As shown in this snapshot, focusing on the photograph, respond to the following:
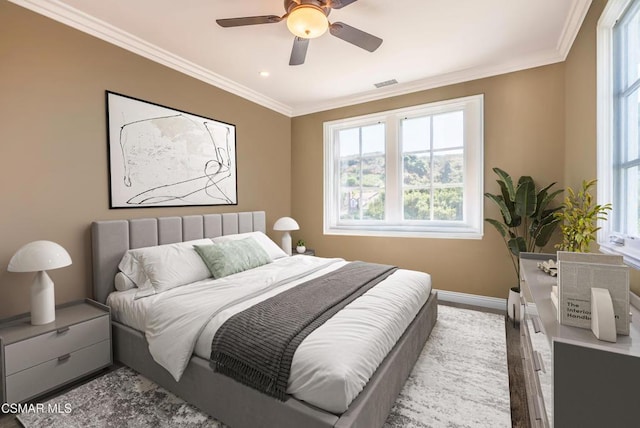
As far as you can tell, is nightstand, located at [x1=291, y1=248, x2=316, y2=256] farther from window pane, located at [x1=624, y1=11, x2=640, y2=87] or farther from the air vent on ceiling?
window pane, located at [x1=624, y1=11, x2=640, y2=87]

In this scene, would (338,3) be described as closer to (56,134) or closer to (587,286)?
(587,286)

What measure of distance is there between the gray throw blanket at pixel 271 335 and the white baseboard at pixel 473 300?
2.09m

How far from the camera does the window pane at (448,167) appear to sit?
3.64 meters

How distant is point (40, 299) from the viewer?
1987mm

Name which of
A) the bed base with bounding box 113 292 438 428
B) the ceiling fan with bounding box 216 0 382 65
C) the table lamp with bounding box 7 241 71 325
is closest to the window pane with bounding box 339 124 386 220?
the ceiling fan with bounding box 216 0 382 65

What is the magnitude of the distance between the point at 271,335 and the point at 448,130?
3.36 metres

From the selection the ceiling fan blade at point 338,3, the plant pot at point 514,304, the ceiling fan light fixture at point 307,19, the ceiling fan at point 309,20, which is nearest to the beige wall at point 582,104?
the plant pot at point 514,304

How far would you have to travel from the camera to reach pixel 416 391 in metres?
1.96

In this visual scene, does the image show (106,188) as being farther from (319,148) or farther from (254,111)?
(319,148)

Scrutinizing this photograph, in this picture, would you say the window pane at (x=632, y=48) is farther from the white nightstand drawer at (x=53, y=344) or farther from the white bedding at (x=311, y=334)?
the white nightstand drawer at (x=53, y=344)

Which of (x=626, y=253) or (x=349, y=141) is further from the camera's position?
(x=349, y=141)

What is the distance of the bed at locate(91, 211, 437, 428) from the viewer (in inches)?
53.6

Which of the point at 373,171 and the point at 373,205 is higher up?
the point at 373,171

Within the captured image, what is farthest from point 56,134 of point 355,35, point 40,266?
point 355,35
